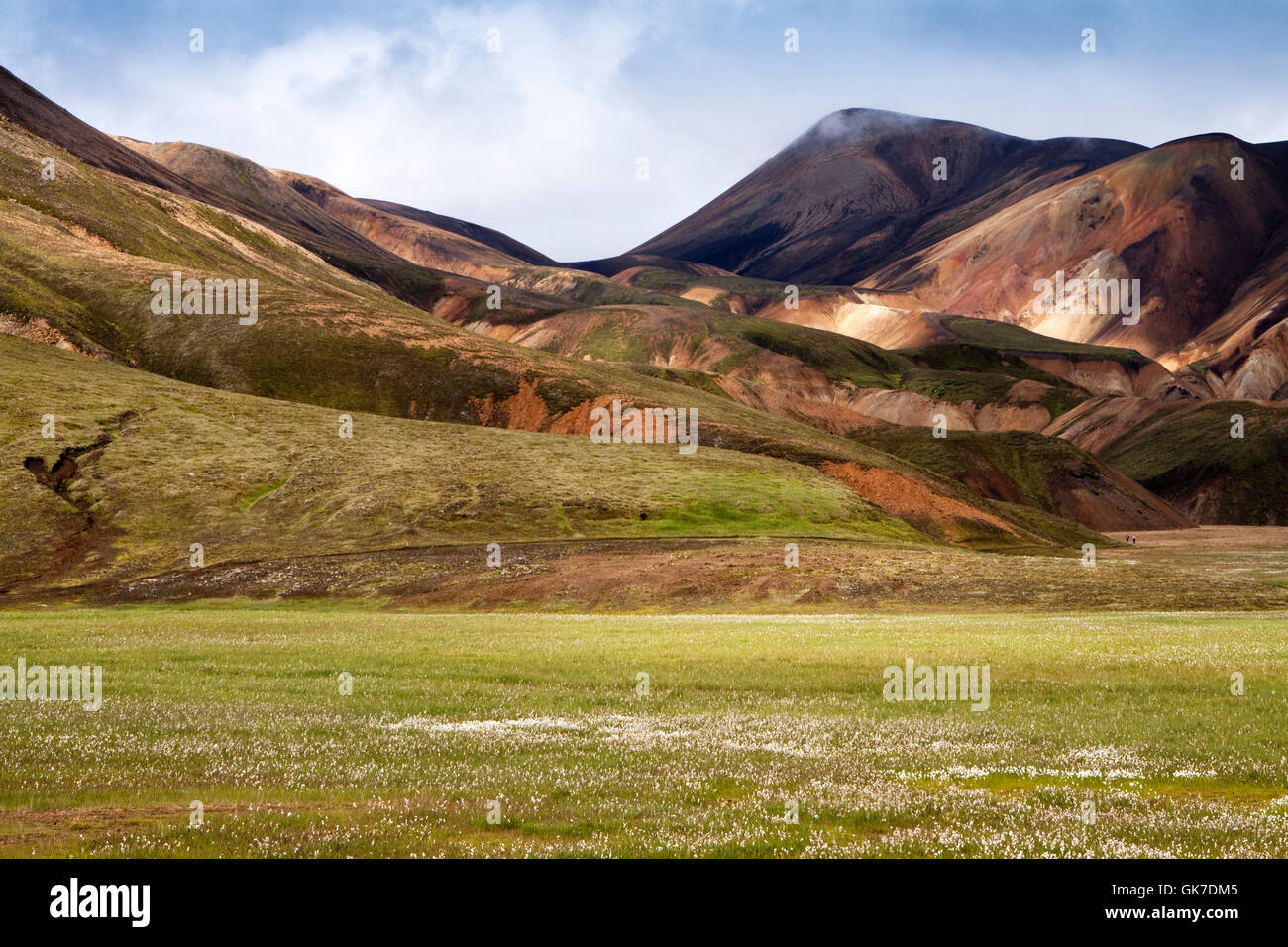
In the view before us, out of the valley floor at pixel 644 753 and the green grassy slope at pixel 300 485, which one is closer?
the valley floor at pixel 644 753

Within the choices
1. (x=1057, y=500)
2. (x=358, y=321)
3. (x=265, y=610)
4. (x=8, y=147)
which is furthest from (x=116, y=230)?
(x=1057, y=500)

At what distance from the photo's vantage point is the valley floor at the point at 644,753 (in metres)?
11.1

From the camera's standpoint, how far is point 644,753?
1631 cm

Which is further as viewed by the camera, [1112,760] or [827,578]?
[827,578]

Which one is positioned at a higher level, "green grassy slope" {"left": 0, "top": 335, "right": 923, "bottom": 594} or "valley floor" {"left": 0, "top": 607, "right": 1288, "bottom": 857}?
"green grassy slope" {"left": 0, "top": 335, "right": 923, "bottom": 594}

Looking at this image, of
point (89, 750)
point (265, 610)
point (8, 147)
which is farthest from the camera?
point (8, 147)

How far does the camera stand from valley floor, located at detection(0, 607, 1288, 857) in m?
11.1

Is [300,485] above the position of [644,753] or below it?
above

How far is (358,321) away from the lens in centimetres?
15375

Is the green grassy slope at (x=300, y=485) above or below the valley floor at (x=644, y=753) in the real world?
above

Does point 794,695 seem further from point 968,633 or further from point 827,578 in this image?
point 827,578

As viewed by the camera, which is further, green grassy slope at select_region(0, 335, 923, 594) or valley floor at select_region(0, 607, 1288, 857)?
green grassy slope at select_region(0, 335, 923, 594)

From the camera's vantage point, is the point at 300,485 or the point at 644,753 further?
the point at 300,485
